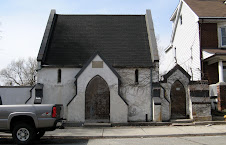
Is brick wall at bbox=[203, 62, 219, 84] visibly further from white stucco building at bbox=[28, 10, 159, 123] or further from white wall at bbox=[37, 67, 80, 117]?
white wall at bbox=[37, 67, 80, 117]

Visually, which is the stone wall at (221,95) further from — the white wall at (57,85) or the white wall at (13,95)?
the white wall at (13,95)

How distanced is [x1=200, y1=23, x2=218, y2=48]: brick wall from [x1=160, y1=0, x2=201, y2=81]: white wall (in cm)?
44

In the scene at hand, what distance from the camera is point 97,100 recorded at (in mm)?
15219

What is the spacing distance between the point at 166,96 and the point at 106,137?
621 cm

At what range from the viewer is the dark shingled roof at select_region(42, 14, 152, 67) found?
53.3 feet

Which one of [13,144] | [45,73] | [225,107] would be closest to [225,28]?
[225,107]

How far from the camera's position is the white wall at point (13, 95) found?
52.7 ft

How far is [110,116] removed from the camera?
48.3 ft

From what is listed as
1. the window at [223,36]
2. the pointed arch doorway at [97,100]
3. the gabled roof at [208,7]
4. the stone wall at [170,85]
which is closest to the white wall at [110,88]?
the pointed arch doorway at [97,100]

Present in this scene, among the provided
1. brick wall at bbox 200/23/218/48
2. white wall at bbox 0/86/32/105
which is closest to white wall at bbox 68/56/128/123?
white wall at bbox 0/86/32/105

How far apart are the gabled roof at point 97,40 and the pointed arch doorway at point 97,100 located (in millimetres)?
1601

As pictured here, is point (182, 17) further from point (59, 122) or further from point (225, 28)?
point (59, 122)

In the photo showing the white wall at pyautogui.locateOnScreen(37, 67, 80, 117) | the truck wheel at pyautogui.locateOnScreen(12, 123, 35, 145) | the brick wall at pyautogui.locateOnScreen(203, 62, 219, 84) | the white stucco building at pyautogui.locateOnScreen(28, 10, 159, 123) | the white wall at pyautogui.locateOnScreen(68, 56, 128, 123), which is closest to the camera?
the truck wheel at pyautogui.locateOnScreen(12, 123, 35, 145)

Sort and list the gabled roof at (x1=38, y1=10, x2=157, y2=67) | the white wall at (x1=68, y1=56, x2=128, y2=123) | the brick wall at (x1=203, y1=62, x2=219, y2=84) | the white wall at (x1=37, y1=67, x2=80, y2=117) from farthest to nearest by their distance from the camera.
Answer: the brick wall at (x1=203, y1=62, x2=219, y2=84)
the gabled roof at (x1=38, y1=10, x2=157, y2=67)
the white wall at (x1=37, y1=67, x2=80, y2=117)
the white wall at (x1=68, y1=56, x2=128, y2=123)
